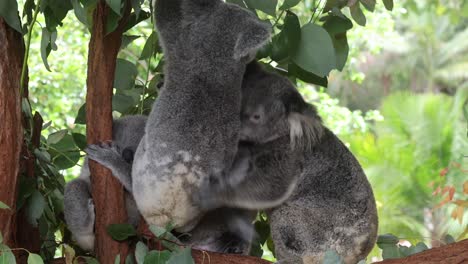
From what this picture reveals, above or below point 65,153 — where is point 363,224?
below

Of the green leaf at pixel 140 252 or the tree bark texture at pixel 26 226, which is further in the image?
the tree bark texture at pixel 26 226

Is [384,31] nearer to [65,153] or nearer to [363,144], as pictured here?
[363,144]

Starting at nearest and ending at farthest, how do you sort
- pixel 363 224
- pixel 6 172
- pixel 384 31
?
pixel 6 172 < pixel 363 224 < pixel 384 31

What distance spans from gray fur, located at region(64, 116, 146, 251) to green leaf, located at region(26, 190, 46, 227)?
0.27 feet

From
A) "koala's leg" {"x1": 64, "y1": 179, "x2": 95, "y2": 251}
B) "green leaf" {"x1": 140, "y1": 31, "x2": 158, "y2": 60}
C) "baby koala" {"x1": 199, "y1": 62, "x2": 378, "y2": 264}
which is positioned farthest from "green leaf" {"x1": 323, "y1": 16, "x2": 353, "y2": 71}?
"koala's leg" {"x1": 64, "y1": 179, "x2": 95, "y2": 251}

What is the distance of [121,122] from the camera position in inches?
87.7

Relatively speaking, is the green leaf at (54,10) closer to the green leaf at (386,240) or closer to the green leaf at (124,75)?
the green leaf at (124,75)

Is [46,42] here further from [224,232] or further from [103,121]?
[224,232]

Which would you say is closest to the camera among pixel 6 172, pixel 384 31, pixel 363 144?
pixel 6 172

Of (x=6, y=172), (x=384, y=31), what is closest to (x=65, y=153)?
(x=6, y=172)

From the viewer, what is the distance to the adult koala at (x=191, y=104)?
1960 mm

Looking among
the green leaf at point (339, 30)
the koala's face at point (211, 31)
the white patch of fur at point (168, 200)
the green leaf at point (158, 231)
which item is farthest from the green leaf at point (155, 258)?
the green leaf at point (339, 30)

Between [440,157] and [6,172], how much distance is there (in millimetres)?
8027

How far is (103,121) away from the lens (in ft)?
6.64
